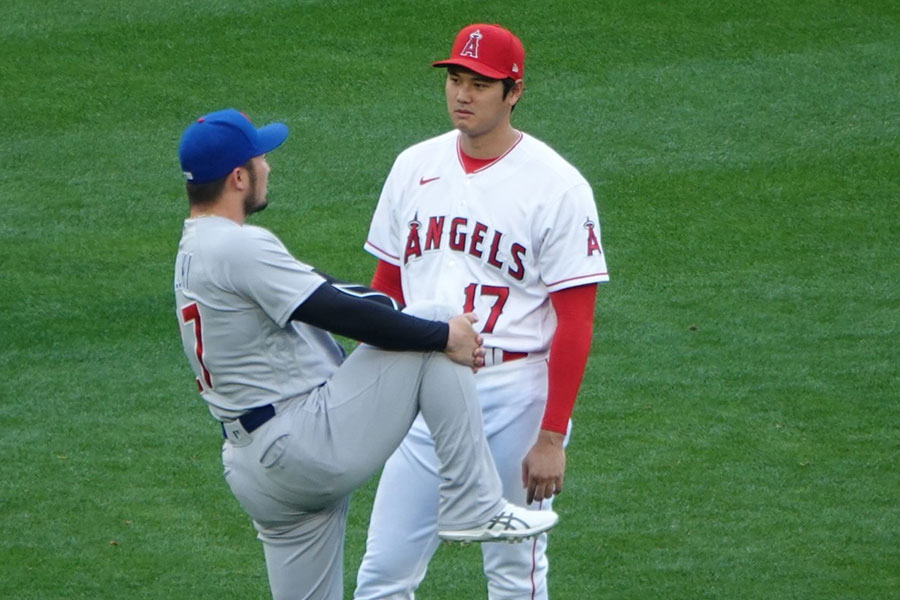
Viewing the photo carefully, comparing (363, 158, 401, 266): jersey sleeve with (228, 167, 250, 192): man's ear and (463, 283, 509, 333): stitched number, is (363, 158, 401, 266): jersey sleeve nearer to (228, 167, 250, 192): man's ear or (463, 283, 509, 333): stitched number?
(463, 283, 509, 333): stitched number

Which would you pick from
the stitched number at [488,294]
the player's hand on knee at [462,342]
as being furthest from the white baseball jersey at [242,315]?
the stitched number at [488,294]

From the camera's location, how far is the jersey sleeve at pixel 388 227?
4.18 m

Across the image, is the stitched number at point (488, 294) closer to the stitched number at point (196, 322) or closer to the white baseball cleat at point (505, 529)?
the white baseball cleat at point (505, 529)

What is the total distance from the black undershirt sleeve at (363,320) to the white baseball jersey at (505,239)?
19.8 inches

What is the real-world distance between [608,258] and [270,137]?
179 inches

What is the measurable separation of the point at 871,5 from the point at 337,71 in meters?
4.14

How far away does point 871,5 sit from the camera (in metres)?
11.1

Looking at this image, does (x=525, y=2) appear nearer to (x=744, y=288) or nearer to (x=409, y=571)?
(x=744, y=288)

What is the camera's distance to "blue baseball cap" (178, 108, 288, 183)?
3.49 m

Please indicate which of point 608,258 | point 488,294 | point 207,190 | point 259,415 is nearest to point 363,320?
point 259,415

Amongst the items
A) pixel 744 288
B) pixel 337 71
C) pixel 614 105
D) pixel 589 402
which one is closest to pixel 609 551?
pixel 589 402

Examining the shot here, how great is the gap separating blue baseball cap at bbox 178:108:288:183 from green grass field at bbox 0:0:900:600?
6.64ft

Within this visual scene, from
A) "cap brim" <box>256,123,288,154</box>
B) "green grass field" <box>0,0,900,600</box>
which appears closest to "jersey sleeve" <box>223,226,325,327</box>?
"cap brim" <box>256,123,288,154</box>

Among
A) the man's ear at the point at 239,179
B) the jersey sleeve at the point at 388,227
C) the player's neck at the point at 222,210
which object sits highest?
the man's ear at the point at 239,179
